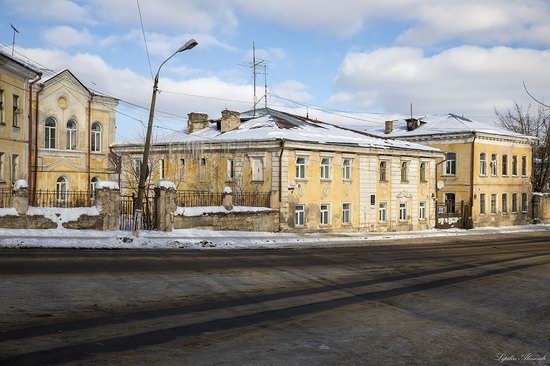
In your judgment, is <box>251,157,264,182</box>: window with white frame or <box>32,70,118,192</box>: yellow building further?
<box>32,70,118,192</box>: yellow building

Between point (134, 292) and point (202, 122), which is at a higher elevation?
point (202, 122)

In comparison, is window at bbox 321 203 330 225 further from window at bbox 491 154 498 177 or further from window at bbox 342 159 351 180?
window at bbox 491 154 498 177

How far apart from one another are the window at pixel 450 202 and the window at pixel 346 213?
1489 cm

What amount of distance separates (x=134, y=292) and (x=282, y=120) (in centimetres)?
2848

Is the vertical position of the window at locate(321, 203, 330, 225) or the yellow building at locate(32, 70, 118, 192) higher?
the yellow building at locate(32, 70, 118, 192)

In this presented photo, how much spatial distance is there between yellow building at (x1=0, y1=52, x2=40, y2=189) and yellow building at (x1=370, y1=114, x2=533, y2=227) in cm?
3031

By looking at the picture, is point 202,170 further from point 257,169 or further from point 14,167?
point 14,167

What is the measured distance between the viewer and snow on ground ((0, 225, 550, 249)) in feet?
61.0

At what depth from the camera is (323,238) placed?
28734 mm

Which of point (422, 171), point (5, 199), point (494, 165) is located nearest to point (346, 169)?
point (422, 171)

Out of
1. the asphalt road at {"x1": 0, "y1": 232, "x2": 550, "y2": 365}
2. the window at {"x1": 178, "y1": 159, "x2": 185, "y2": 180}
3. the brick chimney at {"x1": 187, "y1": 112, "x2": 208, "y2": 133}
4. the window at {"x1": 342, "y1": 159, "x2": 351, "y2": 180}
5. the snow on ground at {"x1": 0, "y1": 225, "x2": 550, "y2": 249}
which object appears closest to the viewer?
the asphalt road at {"x1": 0, "y1": 232, "x2": 550, "y2": 365}

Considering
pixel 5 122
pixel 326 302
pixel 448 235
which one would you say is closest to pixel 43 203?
pixel 5 122

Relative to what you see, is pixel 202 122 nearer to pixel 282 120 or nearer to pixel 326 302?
pixel 282 120

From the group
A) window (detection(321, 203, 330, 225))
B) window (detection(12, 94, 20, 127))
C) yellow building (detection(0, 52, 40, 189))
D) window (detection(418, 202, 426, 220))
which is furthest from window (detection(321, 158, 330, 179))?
window (detection(12, 94, 20, 127))
